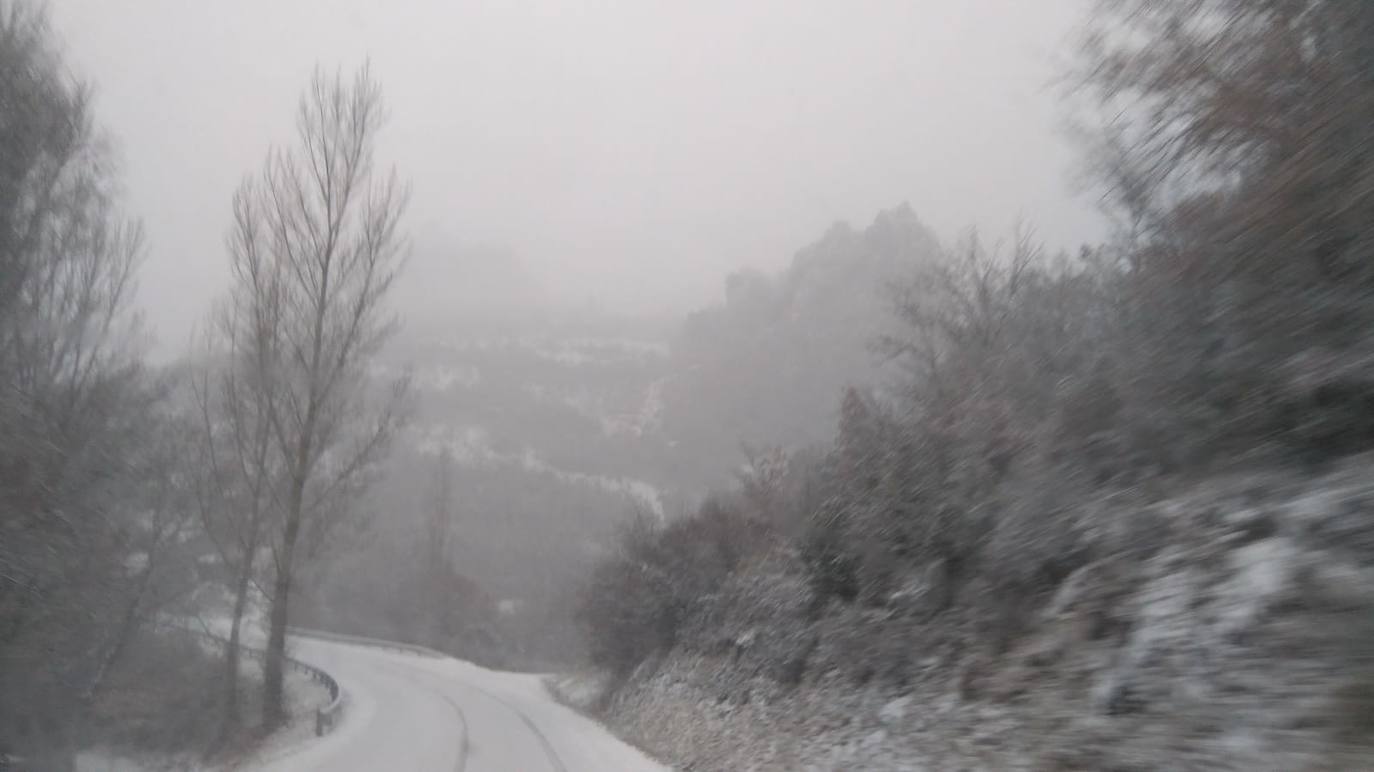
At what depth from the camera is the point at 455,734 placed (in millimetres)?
18406

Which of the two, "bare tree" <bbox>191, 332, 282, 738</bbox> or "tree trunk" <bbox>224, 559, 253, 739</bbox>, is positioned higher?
"bare tree" <bbox>191, 332, 282, 738</bbox>

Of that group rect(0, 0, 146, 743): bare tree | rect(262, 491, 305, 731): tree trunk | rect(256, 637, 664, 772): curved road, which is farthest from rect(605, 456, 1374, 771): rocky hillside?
rect(262, 491, 305, 731): tree trunk

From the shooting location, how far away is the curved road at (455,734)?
577 inches

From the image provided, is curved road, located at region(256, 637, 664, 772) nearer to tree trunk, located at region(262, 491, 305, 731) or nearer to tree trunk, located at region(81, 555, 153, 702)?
tree trunk, located at region(262, 491, 305, 731)

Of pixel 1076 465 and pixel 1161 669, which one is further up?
pixel 1076 465

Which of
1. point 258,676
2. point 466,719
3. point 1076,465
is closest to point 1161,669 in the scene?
point 1076,465

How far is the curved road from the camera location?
14.7 m

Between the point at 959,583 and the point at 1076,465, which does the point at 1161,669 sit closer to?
the point at 1076,465

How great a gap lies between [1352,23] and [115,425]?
48.6 feet

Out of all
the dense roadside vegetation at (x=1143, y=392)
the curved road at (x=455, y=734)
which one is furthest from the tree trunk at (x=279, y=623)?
the dense roadside vegetation at (x=1143, y=392)

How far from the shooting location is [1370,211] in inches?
222

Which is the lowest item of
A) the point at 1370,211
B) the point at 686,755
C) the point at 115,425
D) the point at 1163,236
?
the point at 686,755

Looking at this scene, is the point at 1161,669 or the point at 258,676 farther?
the point at 258,676

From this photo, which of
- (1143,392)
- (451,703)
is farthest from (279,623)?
(1143,392)
